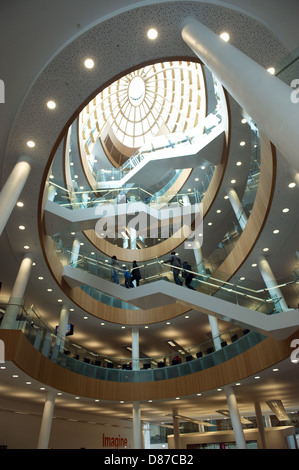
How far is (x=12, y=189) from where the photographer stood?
26.5ft

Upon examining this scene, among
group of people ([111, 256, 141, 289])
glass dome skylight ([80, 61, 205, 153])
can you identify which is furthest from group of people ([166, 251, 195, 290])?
glass dome skylight ([80, 61, 205, 153])

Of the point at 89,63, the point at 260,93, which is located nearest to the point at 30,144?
the point at 89,63

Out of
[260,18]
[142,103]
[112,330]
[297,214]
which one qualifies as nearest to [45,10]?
[260,18]

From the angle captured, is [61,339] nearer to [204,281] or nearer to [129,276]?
[129,276]

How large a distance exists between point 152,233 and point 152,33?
1670 cm

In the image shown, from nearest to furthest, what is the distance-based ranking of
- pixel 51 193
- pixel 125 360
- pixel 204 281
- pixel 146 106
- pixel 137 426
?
pixel 204 281, pixel 51 193, pixel 137 426, pixel 125 360, pixel 146 106

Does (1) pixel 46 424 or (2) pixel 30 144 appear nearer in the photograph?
(2) pixel 30 144

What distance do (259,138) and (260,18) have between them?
467 centimetres

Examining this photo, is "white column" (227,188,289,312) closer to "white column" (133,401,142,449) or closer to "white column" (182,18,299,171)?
"white column" (182,18,299,171)

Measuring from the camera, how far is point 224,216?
67.4 ft

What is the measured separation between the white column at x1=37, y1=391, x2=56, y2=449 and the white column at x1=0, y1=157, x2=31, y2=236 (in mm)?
9446

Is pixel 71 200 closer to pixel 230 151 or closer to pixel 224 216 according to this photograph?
pixel 230 151

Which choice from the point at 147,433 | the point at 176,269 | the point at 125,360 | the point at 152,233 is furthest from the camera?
the point at 147,433

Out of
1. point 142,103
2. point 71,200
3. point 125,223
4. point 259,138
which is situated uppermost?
point 142,103
